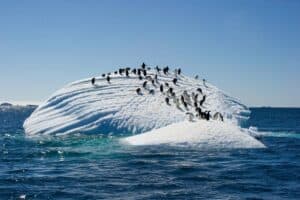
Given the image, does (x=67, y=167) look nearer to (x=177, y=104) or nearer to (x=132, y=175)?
(x=132, y=175)

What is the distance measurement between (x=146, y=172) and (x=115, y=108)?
27690 mm

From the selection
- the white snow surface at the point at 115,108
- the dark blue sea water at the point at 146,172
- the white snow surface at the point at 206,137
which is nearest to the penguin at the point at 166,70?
the white snow surface at the point at 115,108

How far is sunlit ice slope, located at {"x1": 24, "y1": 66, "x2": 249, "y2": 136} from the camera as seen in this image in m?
59.2

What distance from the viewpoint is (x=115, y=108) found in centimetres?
6041

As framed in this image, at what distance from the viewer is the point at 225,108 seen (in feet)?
217

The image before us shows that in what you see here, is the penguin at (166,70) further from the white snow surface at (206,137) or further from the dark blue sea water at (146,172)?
the white snow surface at (206,137)

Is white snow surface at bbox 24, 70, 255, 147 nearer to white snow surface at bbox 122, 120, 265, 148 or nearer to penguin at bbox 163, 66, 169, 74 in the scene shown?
penguin at bbox 163, 66, 169, 74

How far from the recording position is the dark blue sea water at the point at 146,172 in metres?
26.7

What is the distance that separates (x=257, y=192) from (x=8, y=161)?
21.3m

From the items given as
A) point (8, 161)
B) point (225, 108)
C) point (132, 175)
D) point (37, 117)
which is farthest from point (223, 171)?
point (37, 117)

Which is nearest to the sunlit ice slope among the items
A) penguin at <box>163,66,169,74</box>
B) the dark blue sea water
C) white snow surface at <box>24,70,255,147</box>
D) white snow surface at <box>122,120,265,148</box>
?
white snow surface at <box>24,70,255,147</box>

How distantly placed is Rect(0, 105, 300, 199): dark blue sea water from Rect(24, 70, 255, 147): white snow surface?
9861mm

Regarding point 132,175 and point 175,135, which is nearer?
point 132,175

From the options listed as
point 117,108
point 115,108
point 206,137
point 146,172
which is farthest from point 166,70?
point 146,172
